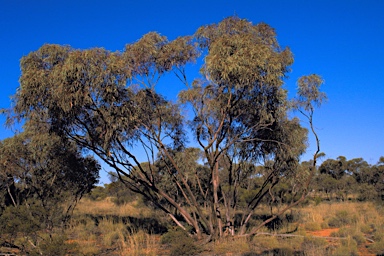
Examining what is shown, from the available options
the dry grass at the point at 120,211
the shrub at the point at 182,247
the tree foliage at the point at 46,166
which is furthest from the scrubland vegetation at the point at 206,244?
the dry grass at the point at 120,211

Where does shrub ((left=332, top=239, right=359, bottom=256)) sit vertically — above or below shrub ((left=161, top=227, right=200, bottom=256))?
below

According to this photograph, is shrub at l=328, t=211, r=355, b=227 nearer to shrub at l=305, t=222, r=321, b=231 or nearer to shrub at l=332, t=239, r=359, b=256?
shrub at l=305, t=222, r=321, b=231

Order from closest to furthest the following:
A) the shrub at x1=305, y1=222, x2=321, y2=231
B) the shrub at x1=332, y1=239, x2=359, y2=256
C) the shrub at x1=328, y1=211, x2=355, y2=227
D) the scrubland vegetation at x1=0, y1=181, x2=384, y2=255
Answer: the shrub at x1=332, y1=239, x2=359, y2=256, the scrubland vegetation at x1=0, y1=181, x2=384, y2=255, the shrub at x1=305, y1=222, x2=321, y2=231, the shrub at x1=328, y1=211, x2=355, y2=227

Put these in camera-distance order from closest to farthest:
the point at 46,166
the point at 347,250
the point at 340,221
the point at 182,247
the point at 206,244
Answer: the point at 347,250 < the point at 182,247 < the point at 206,244 < the point at 46,166 < the point at 340,221

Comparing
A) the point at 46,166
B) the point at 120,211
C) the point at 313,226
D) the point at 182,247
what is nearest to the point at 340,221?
the point at 313,226

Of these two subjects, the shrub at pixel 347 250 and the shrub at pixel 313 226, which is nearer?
the shrub at pixel 347 250

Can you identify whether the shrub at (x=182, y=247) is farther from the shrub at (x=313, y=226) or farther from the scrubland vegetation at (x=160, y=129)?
the shrub at (x=313, y=226)

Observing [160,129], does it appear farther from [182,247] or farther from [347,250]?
[347,250]

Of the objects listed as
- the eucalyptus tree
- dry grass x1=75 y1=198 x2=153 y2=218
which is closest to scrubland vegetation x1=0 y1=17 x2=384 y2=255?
the eucalyptus tree

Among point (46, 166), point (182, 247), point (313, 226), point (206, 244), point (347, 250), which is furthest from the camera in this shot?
point (313, 226)

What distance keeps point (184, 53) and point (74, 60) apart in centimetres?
344

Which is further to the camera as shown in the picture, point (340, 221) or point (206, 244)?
point (340, 221)

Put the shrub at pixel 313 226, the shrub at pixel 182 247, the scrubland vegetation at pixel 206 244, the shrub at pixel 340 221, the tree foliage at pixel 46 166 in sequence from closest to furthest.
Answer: the scrubland vegetation at pixel 206 244 < the shrub at pixel 182 247 < the tree foliage at pixel 46 166 < the shrub at pixel 313 226 < the shrub at pixel 340 221

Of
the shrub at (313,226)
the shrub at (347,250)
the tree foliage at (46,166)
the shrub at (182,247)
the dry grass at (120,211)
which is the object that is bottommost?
the shrub at (347,250)
